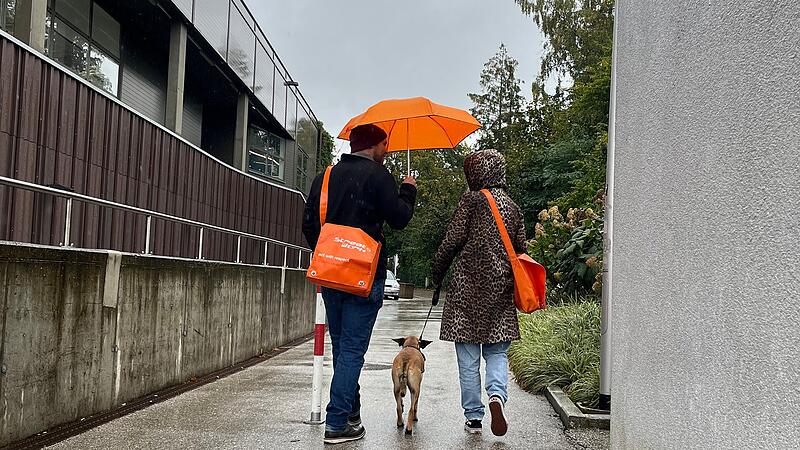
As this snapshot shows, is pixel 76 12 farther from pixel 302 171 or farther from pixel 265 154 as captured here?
pixel 302 171

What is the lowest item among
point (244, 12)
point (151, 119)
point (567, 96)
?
point (151, 119)

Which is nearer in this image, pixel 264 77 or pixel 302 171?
pixel 264 77

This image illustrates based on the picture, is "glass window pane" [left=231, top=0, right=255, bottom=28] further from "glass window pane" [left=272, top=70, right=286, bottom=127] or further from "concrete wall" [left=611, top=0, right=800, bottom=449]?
"concrete wall" [left=611, top=0, right=800, bottom=449]

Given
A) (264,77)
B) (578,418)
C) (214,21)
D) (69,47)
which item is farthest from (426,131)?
(264,77)

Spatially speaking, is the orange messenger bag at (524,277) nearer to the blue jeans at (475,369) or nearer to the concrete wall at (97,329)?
the blue jeans at (475,369)

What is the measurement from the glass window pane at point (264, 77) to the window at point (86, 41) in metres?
4.55

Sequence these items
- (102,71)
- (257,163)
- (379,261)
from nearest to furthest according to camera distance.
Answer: (379,261) < (102,71) < (257,163)

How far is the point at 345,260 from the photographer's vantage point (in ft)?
17.5

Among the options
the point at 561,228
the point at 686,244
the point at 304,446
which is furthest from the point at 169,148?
the point at 686,244

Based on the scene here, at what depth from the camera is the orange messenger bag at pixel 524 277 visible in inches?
232

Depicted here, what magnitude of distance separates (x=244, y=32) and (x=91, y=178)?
10349mm

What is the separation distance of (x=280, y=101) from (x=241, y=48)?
3540mm

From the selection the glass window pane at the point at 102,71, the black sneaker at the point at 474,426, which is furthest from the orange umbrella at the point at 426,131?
the glass window pane at the point at 102,71

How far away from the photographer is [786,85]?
253 centimetres
